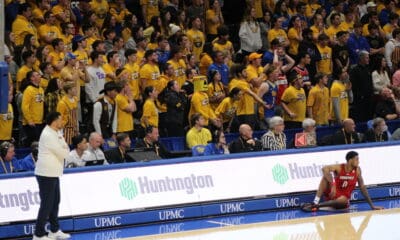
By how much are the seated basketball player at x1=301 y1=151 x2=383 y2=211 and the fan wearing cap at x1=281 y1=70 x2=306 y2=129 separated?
9.98ft

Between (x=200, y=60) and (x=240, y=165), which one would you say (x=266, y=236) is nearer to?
(x=240, y=165)

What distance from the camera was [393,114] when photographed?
2216 centimetres

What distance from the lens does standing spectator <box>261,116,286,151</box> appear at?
1917cm

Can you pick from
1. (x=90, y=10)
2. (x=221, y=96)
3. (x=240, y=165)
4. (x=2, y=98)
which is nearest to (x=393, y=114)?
(x=221, y=96)

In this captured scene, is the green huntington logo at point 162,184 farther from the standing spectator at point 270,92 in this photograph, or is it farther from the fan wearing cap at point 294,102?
the fan wearing cap at point 294,102

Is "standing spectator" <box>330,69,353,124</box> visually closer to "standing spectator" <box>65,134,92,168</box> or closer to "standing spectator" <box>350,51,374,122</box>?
"standing spectator" <box>350,51,374,122</box>

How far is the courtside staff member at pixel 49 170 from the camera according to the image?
15094 millimetres

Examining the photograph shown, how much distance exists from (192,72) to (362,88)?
4.03m

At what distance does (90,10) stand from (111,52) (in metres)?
2.56

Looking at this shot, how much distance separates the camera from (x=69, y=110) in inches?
731

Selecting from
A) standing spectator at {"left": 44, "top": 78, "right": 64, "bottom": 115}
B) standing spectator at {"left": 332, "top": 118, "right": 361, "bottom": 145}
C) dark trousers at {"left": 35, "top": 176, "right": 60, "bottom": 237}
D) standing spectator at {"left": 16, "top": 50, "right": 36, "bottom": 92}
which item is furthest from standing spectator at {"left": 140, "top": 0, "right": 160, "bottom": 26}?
dark trousers at {"left": 35, "top": 176, "right": 60, "bottom": 237}

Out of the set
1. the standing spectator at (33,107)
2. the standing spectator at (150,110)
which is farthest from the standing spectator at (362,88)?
the standing spectator at (33,107)

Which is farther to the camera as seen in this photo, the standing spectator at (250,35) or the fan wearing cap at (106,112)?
the standing spectator at (250,35)

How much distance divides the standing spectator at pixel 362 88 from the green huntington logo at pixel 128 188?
7646 mm
